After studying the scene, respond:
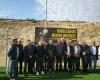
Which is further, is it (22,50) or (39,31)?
(39,31)

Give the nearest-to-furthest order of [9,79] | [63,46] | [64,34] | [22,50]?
[9,79], [22,50], [63,46], [64,34]

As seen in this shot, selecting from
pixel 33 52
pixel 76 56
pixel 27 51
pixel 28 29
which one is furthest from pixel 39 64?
pixel 28 29

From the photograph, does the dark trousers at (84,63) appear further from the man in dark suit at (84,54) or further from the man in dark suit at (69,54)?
the man in dark suit at (69,54)

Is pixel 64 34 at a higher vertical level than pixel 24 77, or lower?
higher

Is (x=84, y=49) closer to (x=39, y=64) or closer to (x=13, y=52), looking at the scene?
(x=39, y=64)

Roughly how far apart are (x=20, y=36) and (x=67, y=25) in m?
3.38

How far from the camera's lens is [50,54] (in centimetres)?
2394

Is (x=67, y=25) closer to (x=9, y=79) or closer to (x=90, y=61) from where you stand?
(x=90, y=61)

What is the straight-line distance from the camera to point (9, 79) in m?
20.0

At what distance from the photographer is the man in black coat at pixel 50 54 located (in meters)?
23.8

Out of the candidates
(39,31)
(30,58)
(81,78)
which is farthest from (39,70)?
(39,31)

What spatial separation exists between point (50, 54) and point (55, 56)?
75 cm

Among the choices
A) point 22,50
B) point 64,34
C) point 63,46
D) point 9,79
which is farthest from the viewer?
point 64,34

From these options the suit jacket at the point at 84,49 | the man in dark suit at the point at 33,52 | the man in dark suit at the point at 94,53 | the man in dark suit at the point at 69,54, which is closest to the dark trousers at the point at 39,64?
the man in dark suit at the point at 33,52
